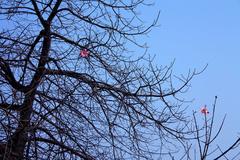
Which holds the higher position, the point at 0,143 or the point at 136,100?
the point at 136,100

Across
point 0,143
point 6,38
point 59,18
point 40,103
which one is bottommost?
point 0,143

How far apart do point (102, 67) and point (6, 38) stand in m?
1.42

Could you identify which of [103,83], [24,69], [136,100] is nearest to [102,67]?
[103,83]

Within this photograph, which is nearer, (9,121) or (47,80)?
(9,121)

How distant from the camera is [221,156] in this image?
2943 millimetres

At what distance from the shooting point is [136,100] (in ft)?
21.1

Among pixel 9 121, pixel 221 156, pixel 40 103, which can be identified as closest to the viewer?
pixel 221 156

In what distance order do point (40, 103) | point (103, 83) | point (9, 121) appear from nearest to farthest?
point (9, 121)
point (40, 103)
point (103, 83)

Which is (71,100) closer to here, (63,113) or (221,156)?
(63,113)

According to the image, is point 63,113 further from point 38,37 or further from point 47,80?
point 38,37

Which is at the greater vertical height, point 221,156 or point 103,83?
point 103,83

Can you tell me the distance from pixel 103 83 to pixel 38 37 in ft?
3.74

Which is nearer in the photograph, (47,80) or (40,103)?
(40,103)

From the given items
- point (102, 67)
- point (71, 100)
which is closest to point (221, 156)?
point (71, 100)
